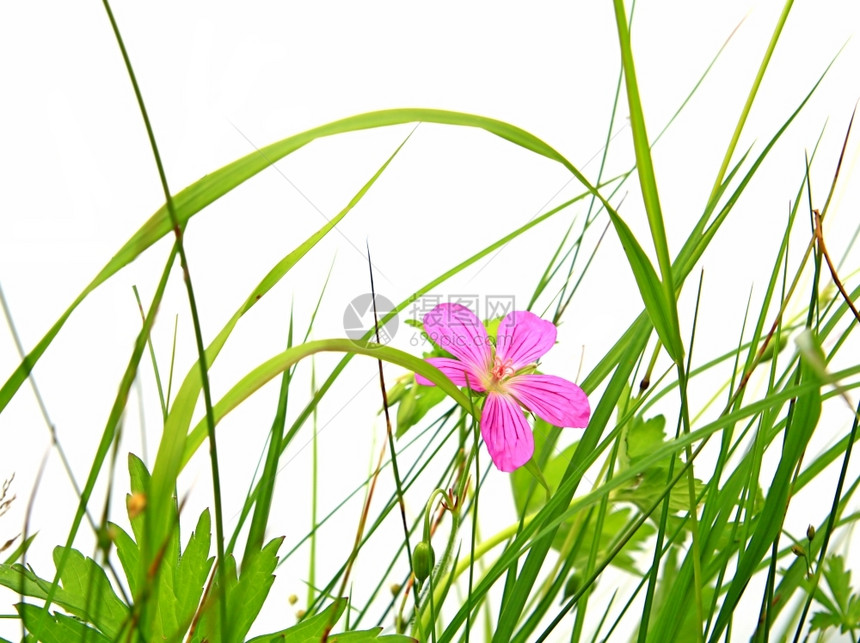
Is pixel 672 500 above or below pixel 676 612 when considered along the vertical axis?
above

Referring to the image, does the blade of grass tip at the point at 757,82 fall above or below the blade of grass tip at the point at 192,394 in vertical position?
above

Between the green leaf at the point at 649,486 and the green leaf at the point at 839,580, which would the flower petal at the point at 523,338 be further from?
the green leaf at the point at 839,580

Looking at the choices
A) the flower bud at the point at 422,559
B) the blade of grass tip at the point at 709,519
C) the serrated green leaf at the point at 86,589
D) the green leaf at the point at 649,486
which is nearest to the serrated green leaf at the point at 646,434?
the green leaf at the point at 649,486

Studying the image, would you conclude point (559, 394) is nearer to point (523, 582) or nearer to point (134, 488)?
point (523, 582)

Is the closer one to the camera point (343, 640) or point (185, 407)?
point (185, 407)

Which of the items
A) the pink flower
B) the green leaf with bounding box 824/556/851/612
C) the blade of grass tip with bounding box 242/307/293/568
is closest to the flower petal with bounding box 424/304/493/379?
the pink flower

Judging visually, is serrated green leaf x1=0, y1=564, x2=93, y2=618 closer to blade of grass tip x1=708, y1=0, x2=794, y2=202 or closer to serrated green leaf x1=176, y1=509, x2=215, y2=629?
serrated green leaf x1=176, y1=509, x2=215, y2=629

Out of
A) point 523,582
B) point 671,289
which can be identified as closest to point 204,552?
point 523,582
